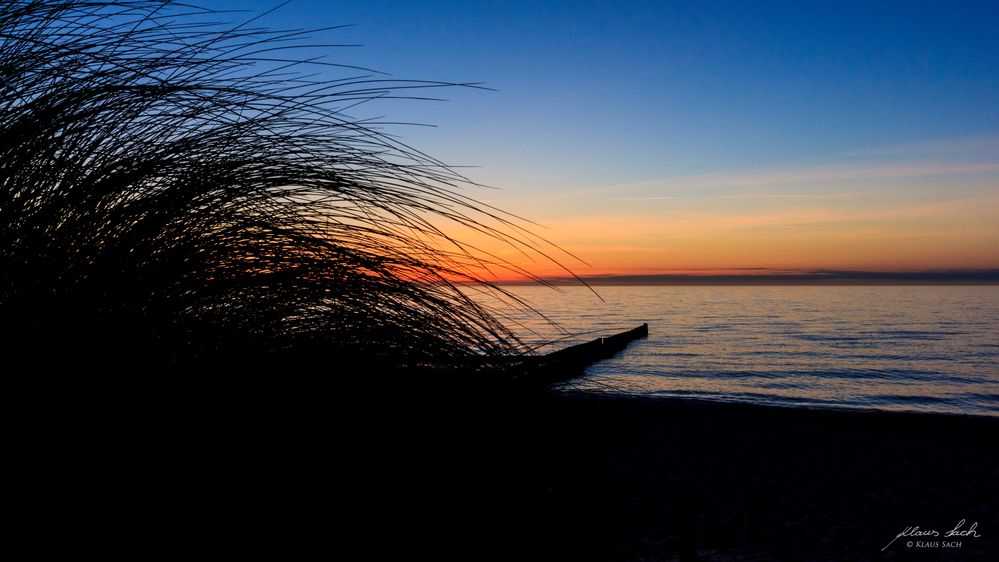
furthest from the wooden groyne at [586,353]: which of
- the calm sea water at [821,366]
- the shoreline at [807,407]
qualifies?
the shoreline at [807,407]

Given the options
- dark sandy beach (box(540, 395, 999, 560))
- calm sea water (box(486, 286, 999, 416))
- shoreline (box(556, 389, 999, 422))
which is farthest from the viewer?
calm sea water (box(486, 286, 999, 416))

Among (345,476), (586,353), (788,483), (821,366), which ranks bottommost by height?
(821,366)

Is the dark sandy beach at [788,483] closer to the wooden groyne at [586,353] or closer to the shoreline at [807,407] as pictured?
the shoreline at [807,407]

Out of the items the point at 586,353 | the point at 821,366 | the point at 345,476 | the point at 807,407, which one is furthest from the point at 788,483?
the point at 821,366

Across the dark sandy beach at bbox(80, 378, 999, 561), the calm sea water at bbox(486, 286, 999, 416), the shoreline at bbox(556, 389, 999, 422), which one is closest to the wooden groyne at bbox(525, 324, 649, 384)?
the dark sandy beach at bbox(80, 378, 999, 561)

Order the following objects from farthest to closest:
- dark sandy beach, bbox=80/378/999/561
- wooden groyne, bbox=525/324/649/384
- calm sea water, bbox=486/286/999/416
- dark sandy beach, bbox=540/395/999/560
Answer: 1. calm sea water, bbox=486/286/999/416
2. dark sandy beach, bbox=540/395/999/560
3. wooden groyne, bbox=525/324/649/384
4. dark sandy beach, bbox=80/378/999/561

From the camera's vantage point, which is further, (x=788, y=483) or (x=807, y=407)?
(x=807, y=407)

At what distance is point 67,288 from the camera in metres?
1.10

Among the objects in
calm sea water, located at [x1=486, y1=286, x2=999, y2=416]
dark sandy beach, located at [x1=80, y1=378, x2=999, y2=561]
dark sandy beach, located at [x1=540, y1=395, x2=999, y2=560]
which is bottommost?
calm sea water, located at [x1=486, y1=286, x2=999, y2=416]

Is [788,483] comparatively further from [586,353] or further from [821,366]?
[821,366]

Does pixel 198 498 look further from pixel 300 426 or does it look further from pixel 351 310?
pixel 351 310

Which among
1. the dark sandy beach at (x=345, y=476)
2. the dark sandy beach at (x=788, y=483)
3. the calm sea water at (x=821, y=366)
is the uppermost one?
the dark sandy beach at (x=345, y=476)

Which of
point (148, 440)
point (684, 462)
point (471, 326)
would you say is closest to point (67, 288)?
point (148, 440)

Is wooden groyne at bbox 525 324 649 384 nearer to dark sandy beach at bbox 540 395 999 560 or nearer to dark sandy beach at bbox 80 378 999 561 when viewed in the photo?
dark sandy beach at bbox 80 378 999 561
